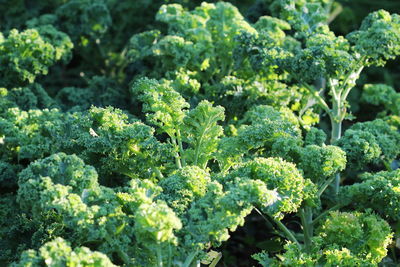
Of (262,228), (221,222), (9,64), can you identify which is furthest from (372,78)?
(221,222)

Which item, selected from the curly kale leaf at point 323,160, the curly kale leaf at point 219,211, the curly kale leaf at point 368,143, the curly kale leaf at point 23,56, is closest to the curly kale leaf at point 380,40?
the curly kale leaf at point 368,143

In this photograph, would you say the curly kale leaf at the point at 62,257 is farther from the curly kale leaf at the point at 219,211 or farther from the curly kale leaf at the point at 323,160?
the curly kale leaf at the point at 323,160

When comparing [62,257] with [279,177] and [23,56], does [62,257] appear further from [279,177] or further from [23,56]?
[23,56]

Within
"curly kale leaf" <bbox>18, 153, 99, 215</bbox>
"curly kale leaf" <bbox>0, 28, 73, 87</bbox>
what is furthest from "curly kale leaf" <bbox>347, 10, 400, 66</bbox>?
"curly kale leaf" <bbox>0, 28, 73, 87</bbox>

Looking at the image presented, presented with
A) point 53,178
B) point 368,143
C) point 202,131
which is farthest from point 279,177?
point 53,178

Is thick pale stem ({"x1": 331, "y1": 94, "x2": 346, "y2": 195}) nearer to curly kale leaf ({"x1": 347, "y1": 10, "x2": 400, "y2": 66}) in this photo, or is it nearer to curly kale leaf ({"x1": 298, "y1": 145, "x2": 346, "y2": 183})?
curly kale leaf ({"x1": 347, "y1": 10, "x2": 400, "y2": 66})

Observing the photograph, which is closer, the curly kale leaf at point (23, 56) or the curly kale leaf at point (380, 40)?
the curly kale leaf at point (380, 40)

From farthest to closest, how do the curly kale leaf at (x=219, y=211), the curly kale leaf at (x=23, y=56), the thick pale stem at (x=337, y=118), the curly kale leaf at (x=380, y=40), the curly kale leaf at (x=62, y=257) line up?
the curly kale leaf at (x=23, y=56), the thick pale stem at (x=337, y=118), the curly kale leaf at (x=380, y=40), the curly kale leaf at (x=219, y=211), the curly kale leaf at (x=62, y=257)

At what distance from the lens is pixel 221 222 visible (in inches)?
132

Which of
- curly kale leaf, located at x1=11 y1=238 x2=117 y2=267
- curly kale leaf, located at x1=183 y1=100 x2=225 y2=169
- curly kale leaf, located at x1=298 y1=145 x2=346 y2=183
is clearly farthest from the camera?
curly kale leaf, located at x1=298 y1=145 x2=346 y2=183

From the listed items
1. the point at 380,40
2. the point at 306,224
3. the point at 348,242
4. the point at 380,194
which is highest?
the point at 380,40

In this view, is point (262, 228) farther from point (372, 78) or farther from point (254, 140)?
point (372, 78)

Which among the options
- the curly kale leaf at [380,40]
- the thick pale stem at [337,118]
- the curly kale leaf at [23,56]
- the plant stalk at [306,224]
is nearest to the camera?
the plant stalk at [306,224]

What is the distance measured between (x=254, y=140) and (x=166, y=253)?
1.09m
